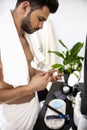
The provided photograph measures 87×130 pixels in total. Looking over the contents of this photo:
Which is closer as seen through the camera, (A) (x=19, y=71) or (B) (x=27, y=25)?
(A) (x=19, y=71)

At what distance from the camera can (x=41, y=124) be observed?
1.11 m

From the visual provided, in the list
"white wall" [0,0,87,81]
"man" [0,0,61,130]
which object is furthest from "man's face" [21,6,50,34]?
"white wall" [0,0,87,81]

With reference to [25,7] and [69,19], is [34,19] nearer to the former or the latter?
[25,7]

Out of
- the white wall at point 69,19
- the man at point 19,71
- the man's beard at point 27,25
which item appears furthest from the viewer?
the white wall at point 69,19

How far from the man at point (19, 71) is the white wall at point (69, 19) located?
1.16 metres

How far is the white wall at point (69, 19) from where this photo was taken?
7.49 feet

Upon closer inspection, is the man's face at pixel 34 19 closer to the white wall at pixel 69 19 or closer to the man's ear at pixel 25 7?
the man's ear at pixel 25 7

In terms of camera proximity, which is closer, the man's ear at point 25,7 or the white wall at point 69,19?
the man's ear at point 25,7

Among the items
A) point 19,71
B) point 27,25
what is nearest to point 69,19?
point 27,25

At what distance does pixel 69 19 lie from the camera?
2348mm

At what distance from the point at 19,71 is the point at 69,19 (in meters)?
1.43

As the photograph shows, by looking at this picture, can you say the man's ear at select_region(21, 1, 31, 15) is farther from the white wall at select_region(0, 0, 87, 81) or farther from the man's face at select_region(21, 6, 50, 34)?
the white wall at select_region(0, 0, 87, 81)

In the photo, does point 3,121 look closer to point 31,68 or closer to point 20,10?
point 31,68

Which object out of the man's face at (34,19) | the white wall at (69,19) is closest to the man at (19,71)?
the man's face at (34,19)
